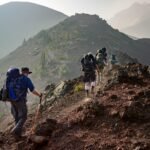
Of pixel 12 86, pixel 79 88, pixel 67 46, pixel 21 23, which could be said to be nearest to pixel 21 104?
pixel 12 86

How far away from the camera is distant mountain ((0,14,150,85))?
7744cm

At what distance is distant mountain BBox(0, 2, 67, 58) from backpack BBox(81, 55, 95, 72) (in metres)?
147

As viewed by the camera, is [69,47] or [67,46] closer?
[69,47]

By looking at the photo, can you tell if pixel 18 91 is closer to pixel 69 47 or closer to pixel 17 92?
pixel 17 92

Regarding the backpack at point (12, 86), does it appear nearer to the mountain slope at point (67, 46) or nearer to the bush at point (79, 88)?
the bush at point (79, 88)

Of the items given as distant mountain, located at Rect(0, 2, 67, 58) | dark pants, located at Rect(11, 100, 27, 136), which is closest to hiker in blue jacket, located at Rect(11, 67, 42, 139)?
dark pants, located at Rect(11, 100, 27, 136)

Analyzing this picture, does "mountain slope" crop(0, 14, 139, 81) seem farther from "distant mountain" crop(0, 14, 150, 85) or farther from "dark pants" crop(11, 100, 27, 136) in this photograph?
"dark pants" crop(11, 100, 27, 136)

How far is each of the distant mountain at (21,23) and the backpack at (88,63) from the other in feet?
482

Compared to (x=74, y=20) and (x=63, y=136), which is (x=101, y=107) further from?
(x=74, y=20)

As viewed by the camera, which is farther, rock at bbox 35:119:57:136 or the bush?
the bush

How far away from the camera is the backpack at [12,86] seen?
1060 centimetres

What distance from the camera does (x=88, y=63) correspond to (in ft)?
54.4

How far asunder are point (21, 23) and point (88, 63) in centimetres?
17315

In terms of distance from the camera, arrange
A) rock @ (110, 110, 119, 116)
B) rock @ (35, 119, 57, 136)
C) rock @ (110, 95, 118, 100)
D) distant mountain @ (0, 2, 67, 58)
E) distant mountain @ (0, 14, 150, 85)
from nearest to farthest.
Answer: rock @ (35, 119, 57, 136) < rock @ (110, 110, 119, 116) < rock @ (110, 95, 118, 100) < distant mountain @ (0, 14, 150, 85) < distant mountain @ (0, 2, 67, 58)
